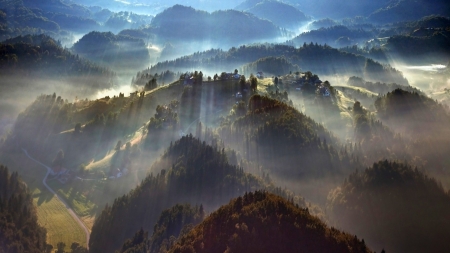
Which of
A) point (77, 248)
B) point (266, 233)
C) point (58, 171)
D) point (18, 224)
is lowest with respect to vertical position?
point (58, 171)

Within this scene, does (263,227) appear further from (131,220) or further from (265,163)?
(265,163)

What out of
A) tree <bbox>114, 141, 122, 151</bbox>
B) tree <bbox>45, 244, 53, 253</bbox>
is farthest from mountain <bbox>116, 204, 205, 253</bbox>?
tree <bbox>114, 141, 122, 151</bbox>

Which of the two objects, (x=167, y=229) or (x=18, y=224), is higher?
(x=167, y=229)

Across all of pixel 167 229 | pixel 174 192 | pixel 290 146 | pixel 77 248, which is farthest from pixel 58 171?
pixel 290 146

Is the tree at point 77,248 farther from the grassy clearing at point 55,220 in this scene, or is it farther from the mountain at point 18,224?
the mountain at point 18,224

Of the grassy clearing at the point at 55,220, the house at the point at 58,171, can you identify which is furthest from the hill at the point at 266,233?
the house at the point at 58,171

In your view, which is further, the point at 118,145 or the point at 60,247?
the point at 118,145

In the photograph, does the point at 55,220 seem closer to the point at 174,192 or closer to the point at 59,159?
the point at 174,192

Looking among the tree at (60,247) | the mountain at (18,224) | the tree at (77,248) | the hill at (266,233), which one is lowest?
the tree at (77,248)
